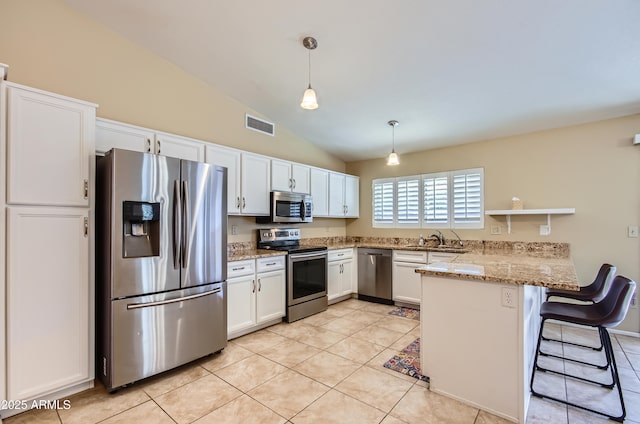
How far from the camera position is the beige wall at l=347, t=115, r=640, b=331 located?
137 inches

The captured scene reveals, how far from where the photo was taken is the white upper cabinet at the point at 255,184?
12.3ft

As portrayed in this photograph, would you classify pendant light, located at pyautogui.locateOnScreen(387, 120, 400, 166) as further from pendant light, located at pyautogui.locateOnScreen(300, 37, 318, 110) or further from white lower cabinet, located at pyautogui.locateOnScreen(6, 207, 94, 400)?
white lower cabinet, located at pyautogui.locateOnScreen(6, 207, 94, 400)

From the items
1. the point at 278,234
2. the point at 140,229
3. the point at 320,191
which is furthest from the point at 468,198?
the point at 140,229

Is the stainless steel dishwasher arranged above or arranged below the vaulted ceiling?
below

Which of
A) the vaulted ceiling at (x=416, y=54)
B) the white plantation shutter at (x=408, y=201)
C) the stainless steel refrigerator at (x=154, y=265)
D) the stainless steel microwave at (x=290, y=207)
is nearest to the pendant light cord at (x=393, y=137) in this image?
the vaulted ceiling at (x=416, y=54)

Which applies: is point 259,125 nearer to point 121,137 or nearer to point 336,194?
point 336,194

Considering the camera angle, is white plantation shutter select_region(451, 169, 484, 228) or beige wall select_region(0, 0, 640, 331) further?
white plantation shutter select_region(451, 169, 484, 228)

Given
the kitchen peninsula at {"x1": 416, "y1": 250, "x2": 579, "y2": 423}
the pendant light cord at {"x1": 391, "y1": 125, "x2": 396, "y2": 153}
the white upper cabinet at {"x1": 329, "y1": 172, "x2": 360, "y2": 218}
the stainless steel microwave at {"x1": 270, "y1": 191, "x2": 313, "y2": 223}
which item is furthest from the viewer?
the white upper cabinet at {"x1": 329, "y1": 172, "x2": 360, "y2": 218}

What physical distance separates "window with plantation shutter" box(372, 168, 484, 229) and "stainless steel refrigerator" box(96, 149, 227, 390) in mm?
3298

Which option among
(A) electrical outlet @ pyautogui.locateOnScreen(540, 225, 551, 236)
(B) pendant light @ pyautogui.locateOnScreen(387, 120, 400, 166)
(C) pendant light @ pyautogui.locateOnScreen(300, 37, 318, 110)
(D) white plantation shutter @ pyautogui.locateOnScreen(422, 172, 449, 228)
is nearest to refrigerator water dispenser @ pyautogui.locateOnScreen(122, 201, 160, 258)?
(C) pendant light @ pyautogui.locateOnScreen(300, 37, 318, 110)

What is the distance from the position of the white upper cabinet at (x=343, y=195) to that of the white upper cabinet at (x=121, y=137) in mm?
2840

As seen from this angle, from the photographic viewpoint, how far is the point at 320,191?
495cm

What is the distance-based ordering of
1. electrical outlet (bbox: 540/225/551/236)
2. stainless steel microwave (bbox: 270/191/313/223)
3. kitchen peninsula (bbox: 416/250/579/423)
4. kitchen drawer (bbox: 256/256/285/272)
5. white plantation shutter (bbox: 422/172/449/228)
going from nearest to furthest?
1. kitchen peninsula (bbox: 416/250/579/423)
2. kitchen drawer (bbox: 256/256/285/272)
3. electrical outlet (bbox: 540/225/551/236)
4. stainless steel microwave (bbox: 270/191/313/223)
5. white plantation shutter (bbox: 422/172/449/228)

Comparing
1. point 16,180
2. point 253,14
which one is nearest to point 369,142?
point 253,14
